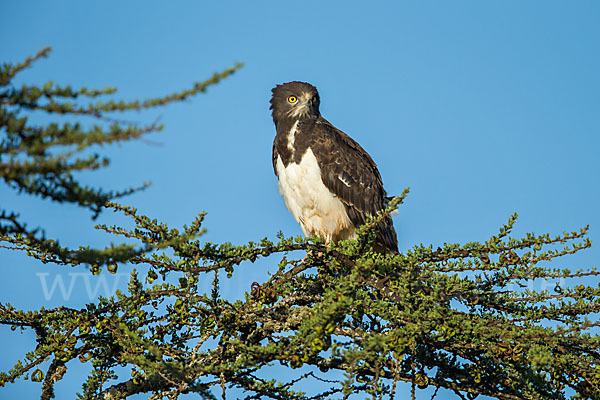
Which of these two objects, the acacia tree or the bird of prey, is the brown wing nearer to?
the bird of prey

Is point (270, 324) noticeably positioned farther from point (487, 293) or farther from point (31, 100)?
point (31, 100)

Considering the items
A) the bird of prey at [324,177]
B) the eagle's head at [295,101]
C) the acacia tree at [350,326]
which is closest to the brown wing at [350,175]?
the bird of prey at [324,177]

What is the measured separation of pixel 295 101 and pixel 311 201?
170cm

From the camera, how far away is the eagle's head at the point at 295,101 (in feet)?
29.9

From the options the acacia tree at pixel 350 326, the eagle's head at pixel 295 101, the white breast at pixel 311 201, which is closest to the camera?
the acacia tree at pixel 350 326

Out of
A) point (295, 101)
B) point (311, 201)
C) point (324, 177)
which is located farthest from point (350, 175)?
point (295, 101)

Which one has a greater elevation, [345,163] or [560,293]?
Result: [345,163]

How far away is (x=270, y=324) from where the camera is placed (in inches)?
214

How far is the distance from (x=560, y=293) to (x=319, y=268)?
230 centimetres

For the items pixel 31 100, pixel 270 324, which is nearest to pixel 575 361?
pixel 270 324

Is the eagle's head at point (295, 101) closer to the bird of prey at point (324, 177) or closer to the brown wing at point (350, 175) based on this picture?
the bird of prey at point (324, 177)

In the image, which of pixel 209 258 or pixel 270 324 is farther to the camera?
pixel 270 324

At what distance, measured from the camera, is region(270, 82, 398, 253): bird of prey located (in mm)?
8398

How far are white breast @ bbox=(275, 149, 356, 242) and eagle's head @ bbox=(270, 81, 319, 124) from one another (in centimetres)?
83
